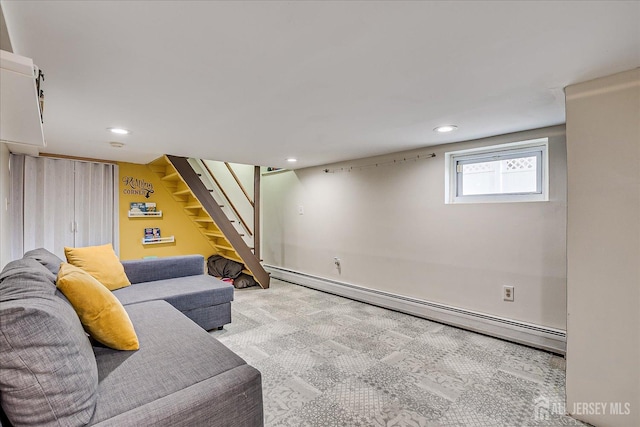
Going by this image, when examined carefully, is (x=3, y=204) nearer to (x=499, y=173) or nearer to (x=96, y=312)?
(x=96, y=312)

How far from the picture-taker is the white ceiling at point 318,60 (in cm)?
106

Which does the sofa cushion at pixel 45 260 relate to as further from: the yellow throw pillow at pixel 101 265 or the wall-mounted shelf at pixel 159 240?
the wall-mounted shelf at pixel 159 240

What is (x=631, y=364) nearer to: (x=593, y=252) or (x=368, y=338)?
(x=593, y=252)

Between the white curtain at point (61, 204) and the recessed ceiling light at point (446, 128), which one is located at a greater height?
the recessed ceiling light at point (446, 128)

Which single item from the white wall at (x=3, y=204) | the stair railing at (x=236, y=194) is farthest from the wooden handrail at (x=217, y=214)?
the white wall at (x=3, y=204)

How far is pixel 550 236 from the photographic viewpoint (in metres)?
2.44

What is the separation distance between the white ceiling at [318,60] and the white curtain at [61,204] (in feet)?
7.10

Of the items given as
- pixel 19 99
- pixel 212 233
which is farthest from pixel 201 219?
pixel 19 99

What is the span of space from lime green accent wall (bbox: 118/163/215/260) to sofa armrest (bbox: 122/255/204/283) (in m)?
1.74

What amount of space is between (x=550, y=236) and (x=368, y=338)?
1731 mm

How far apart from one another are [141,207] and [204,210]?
1337 millimetres

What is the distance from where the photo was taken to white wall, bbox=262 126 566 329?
246 cm

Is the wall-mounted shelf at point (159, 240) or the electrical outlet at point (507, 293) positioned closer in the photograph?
the electrical outlet at point (507, 293)

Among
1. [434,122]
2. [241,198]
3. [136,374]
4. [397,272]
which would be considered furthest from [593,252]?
[241,198]
